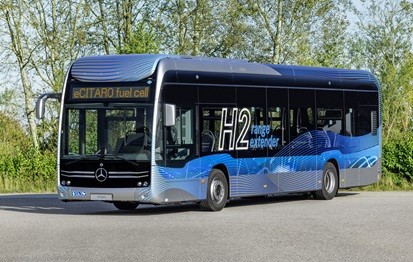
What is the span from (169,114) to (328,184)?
276 inches

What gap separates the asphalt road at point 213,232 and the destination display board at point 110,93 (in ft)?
7.31

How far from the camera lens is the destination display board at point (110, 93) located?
871 inches

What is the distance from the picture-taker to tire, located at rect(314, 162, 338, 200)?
2750 centimetres

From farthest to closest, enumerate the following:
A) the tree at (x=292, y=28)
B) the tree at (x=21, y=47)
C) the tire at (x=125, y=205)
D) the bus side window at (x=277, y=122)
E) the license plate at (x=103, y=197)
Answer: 1. the tree at (x=292, y=28)
2. the tree at (x=21, y=47)
3. the bus side window at (x=277, y=122)
4. the tire at (x=125, y=205)
5. the license plate at (x=103, y=197)

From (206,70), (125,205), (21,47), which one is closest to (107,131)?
(206,70)

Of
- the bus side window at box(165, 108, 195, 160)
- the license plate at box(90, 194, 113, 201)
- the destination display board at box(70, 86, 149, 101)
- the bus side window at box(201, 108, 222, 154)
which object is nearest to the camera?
the license plate at box(90, 194, 113, 201)

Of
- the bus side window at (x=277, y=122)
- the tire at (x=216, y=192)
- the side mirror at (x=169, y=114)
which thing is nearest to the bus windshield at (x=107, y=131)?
the side mirror at (x=169, y=114)

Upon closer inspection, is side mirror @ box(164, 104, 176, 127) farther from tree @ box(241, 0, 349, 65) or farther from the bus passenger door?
tree @ box(241, 0, 349, 65)

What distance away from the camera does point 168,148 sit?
2222cm

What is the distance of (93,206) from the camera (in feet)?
86.6

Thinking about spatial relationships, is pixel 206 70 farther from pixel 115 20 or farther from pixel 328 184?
pixel 115 20

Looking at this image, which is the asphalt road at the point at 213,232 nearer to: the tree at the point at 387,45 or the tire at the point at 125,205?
the tire at the point at 125,205

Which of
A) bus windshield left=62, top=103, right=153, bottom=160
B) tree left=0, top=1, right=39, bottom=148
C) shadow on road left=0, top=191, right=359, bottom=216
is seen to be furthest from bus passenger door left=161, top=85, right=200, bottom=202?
tree left=0, top=1, right=39, bottom=148

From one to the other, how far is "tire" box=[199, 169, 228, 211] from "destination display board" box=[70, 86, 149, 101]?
2.35 meters
